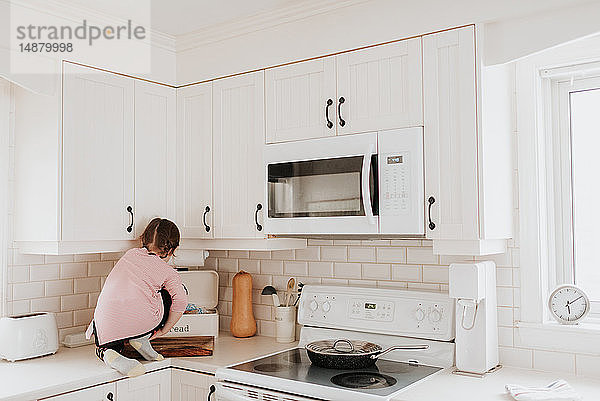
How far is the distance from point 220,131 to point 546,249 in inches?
65.5

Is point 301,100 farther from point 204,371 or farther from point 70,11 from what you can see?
point 204,371

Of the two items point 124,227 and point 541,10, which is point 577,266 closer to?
point 541,10

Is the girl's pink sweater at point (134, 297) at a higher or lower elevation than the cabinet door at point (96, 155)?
lower

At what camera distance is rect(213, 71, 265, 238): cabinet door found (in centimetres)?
295

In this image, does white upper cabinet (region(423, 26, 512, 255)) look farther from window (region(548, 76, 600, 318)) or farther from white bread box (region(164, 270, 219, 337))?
white bread box (region(164, 270, 219, 337))

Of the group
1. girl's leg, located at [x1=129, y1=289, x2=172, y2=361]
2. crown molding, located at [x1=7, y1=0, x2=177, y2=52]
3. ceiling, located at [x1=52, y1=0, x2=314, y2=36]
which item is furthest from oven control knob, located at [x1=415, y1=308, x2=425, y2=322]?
crown molding, located at [x1=7, y1=0, x2=177, y2=52]

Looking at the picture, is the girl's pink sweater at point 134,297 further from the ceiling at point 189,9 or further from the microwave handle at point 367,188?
the ceiling at point 189,9

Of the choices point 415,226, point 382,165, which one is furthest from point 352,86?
point 415,226

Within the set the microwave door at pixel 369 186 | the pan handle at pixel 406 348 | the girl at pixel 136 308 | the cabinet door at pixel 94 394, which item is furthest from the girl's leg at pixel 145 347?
the microwave door at pixel 369 186

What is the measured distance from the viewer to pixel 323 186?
8.78ft

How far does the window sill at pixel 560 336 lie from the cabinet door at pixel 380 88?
99 centimetres

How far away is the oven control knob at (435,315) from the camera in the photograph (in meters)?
2.63

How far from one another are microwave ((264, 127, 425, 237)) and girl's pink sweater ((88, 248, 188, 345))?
54cm

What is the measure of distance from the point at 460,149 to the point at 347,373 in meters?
1.03
